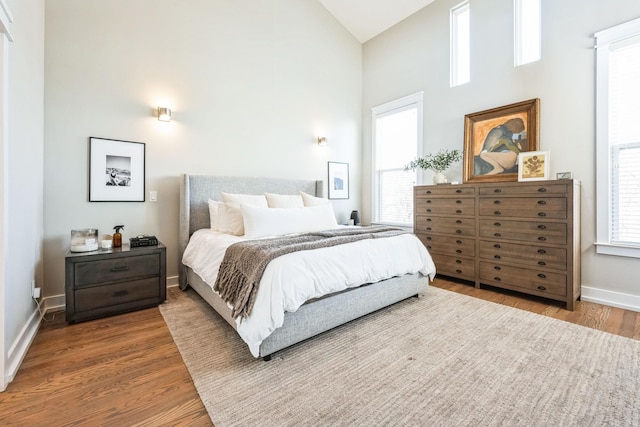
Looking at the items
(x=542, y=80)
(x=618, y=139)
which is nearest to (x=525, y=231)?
(x=618, y=139)

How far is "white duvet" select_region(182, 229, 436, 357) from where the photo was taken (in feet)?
5.57

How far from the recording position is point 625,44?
8.53ft

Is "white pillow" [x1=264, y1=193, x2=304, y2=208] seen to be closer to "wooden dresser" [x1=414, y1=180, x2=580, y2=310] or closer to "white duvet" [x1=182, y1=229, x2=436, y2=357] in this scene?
"white duvet" [x1=182, y1=229, x2=436, y2=357]

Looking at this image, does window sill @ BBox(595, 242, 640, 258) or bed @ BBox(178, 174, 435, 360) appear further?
window sill @ BBox(595, 242, 640, 258)

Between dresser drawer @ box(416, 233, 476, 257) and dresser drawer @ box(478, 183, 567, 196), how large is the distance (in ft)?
1.96

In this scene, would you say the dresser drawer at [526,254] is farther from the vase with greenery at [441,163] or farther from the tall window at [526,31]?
the tall window at [526,31]

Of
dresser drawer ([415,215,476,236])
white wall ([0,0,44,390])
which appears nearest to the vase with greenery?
dresser drawer ([415,215,476,236])

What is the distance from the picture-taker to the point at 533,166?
2979mm

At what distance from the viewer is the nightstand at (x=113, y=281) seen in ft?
7.64

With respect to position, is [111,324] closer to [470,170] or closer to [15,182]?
[15,182]

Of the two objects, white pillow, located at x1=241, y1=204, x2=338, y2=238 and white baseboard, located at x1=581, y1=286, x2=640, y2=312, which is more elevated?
white pillow, located at x1=241, y1=204, x2=338, y2=238

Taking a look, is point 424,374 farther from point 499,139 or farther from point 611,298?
point 499,139

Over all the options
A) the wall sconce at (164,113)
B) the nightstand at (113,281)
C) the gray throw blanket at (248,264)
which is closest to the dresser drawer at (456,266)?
the gray throw blanket at (248,264)

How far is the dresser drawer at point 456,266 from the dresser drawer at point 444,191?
79 centimetres
